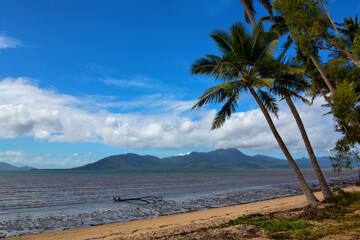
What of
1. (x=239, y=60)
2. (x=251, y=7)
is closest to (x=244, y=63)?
(x=239, y=60)

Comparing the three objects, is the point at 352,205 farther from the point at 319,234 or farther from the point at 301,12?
the point at 301,12

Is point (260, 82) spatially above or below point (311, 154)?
above

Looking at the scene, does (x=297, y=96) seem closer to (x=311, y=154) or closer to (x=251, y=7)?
(x=311, y=154)

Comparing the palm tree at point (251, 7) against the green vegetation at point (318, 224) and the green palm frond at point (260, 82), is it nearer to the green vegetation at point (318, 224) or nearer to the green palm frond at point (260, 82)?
the green palm frond at point (260, 82)

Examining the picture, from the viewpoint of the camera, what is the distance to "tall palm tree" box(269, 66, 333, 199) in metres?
11.3

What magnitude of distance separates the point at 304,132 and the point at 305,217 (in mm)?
4612

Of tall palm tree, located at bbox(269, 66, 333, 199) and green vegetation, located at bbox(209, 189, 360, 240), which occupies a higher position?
tall palm tree, located at bbox(269, 66, 333, 199)

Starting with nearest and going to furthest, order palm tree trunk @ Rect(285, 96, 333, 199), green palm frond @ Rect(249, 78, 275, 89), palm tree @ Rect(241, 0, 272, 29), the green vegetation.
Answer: the green vegetation < green palm frond @ Rect(249, 78, 275, 89) < palm tree trunk @ Rect(285, 96, 333, 199) < palm tree @ Rect(241, 0, 272, 29)

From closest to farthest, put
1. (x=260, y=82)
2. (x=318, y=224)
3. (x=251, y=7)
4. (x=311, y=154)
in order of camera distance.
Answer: (x=318, y=224) → (x=260, y=82) → (x=311, y=154) → (x=251, y=7)

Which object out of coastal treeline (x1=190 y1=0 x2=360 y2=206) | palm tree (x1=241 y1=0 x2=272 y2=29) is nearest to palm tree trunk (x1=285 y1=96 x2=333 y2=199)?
coastal treeline (x1=190 y1=0 x2=360 y2=206)

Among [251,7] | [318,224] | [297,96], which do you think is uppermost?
[251,7]

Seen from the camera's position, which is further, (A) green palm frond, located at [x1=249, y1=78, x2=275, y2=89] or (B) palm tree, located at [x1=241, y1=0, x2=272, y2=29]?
(B) palm tree, located at [x1=241, y1=0, x2=272, y2=29]

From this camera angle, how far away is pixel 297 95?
11719 mm

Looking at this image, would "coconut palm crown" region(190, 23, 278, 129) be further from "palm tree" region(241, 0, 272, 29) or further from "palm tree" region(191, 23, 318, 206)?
"palm tree" region(241, 0, 272, 29)
